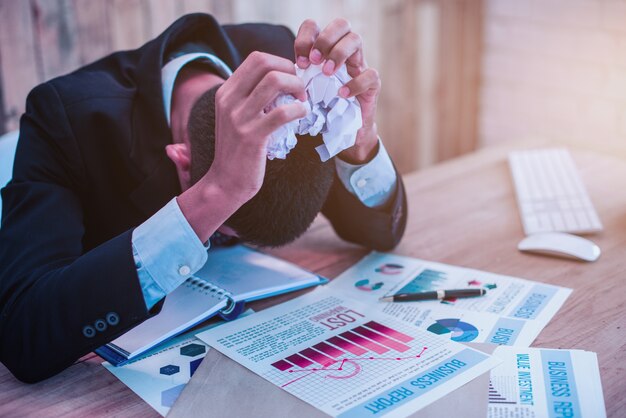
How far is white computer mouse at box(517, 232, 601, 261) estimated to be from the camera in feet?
4.34

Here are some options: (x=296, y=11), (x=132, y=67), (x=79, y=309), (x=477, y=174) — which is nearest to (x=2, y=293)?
(x=79, y=309)

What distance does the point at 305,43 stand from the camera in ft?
3.37

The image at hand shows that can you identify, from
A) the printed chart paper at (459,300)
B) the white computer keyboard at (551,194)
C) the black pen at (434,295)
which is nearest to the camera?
the printed chart paper at (459,300)

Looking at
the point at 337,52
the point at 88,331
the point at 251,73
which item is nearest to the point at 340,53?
the point at 337,52

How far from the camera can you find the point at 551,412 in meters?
0.88

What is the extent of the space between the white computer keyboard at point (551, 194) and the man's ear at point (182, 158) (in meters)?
0.70

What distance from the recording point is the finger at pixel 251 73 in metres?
0.92

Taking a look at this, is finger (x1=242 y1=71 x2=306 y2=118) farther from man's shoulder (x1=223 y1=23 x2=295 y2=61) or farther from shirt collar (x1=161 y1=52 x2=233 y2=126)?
man's shoulder (x1=223 y1=23 x2=295 y2=61)

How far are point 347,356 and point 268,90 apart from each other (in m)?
0.39

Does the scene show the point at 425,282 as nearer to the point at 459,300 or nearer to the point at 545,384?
the point at 459,300

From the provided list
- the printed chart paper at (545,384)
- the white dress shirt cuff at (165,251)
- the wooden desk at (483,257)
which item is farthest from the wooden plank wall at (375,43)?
the printed chart paper at (545,384)

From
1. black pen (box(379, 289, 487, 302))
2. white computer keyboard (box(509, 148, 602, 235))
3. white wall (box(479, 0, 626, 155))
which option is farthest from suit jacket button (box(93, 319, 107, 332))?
white wall (box(479, 0, 626, 155))

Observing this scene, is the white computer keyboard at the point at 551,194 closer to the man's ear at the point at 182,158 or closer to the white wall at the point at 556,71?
the white wall at the point at 556,71

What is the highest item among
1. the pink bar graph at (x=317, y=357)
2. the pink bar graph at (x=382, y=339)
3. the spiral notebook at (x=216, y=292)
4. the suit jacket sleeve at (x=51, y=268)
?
the suit jacket sleeve at (x=51, y=268)
